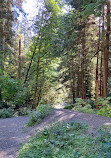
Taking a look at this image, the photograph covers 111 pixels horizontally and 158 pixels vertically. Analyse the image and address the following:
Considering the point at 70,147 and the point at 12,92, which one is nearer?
the point at 70,147

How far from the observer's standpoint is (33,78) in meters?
12.7

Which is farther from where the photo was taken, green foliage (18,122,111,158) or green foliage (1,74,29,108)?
green foliage (1,74,29,108)

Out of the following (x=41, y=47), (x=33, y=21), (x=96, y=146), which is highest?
(x=33, y=21)

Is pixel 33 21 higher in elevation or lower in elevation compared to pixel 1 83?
higher

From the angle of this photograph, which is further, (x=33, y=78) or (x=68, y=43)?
(x=33, y=78)

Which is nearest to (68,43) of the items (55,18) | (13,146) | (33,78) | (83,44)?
(83,44)

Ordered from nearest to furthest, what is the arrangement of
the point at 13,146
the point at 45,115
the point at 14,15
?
the point at 13,146 < the point at 45,115 < the point at 14,15

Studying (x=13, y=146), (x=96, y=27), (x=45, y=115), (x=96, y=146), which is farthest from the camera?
(x=96, y=27)

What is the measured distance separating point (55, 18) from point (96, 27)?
3.41 m

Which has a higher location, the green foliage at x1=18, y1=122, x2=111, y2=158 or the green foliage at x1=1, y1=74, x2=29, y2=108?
the green foliage at x1=1, y1=74, x2=29, y2=108

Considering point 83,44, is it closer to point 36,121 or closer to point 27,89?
point 27,89

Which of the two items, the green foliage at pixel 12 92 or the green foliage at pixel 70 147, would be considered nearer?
the green foliage at pixel 70 147

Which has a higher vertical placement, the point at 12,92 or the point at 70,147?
the point at 12,92

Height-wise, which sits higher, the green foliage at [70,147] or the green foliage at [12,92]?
the green foliage at [12,92]
